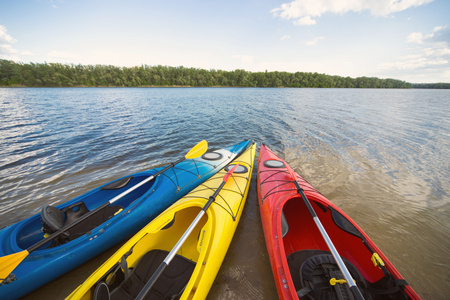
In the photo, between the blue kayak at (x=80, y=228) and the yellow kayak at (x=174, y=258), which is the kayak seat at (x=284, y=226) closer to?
the yellow kayak at (x=174, y=258)

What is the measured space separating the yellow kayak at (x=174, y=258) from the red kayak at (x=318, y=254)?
2.73 feet

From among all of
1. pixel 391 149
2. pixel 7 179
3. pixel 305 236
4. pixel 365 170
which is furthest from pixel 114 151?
pixel 391 149

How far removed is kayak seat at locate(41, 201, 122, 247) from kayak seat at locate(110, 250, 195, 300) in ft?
4.27

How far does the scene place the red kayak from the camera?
6.43 feet

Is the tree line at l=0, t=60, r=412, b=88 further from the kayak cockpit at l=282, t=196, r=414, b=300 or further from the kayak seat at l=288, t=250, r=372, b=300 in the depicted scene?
the kayak seat at l=288, t=250, r=372, b=300

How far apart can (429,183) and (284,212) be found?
4972 mm

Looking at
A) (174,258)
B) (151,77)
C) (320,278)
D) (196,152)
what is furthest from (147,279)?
(151,77)

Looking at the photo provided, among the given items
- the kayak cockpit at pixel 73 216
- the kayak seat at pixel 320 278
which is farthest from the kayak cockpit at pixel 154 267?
the kayak seat at pixel 320 278

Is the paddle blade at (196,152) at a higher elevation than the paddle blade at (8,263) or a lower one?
higher

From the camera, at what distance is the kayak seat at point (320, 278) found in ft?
6.63

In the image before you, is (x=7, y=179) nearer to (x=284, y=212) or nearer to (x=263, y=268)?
(x=263, y=268)

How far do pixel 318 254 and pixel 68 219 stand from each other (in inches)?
190

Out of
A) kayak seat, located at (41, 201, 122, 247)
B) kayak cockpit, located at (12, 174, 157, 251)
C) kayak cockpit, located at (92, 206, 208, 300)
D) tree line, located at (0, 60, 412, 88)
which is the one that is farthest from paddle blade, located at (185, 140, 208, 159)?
tree line, located at (0, 60, 412, 88)

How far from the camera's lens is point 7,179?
15.8 ft
